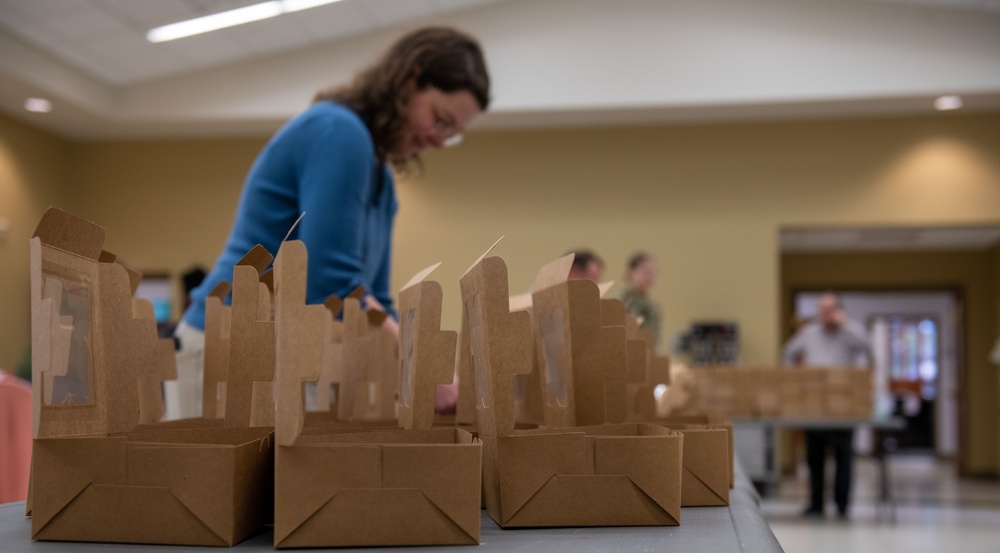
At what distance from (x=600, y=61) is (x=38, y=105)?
392cm

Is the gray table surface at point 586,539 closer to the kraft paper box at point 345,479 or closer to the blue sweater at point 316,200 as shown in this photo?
the kraft paper box at point 345,479

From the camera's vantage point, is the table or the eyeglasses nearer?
the eyeglasses

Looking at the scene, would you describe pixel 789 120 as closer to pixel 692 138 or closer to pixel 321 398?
pixel 692 138

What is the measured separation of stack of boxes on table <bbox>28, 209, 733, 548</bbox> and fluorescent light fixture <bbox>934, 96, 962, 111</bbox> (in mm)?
6521

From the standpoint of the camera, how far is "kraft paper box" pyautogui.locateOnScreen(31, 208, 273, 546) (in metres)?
0.71

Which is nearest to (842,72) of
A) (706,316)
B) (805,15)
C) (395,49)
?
(805,15)

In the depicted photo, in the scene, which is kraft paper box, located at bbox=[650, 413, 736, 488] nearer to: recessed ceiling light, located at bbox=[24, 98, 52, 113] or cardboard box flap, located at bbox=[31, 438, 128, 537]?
cardboard box flap, located at bbox=[31, 438, 128, 537]

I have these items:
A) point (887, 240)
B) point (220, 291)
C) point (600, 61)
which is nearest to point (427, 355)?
point (220, 291)

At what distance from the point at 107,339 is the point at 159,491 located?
0.61 ft

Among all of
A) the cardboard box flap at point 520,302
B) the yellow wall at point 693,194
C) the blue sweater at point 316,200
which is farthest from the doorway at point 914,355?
the cardboard box flap at point 520,302

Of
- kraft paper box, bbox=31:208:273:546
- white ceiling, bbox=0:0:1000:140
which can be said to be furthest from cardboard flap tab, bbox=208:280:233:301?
white ceiling, bbox=0:0:1000:140

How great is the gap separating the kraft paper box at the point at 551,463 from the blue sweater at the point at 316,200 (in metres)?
0.71

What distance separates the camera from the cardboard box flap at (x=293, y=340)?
711mm

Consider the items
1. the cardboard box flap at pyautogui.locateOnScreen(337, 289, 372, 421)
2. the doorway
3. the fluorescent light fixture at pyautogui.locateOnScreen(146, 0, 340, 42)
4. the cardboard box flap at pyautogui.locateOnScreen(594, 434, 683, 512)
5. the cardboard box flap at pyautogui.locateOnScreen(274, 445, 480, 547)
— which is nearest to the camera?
the cardboard box flap at pyautogui.locateOnScreen(274, 445, 480, 547)
